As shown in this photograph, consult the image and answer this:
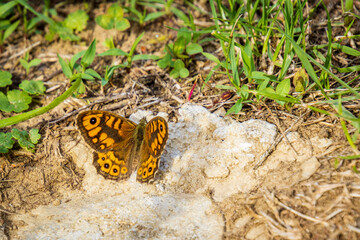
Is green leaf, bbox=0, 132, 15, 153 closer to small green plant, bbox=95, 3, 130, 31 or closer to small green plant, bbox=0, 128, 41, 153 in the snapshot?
small green plant, bbox=0, 128, 41, 153

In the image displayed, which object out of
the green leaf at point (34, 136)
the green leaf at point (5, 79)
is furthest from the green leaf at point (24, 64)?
the green leaf at point (34, 136)

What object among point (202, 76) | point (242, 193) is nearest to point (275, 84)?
point (202, 76)

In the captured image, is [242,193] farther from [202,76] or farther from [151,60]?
[151,60]

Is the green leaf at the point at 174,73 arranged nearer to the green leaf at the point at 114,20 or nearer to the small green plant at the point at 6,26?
the green leaf at the point at 114,20

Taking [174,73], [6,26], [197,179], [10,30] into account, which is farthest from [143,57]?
[6,26]

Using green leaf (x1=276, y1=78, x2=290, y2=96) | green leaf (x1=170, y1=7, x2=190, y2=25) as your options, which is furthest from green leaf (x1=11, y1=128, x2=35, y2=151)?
green leaf (x1=276, y1=78, x2=290, y2=96)

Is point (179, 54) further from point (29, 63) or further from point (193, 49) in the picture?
point (29, 63)
